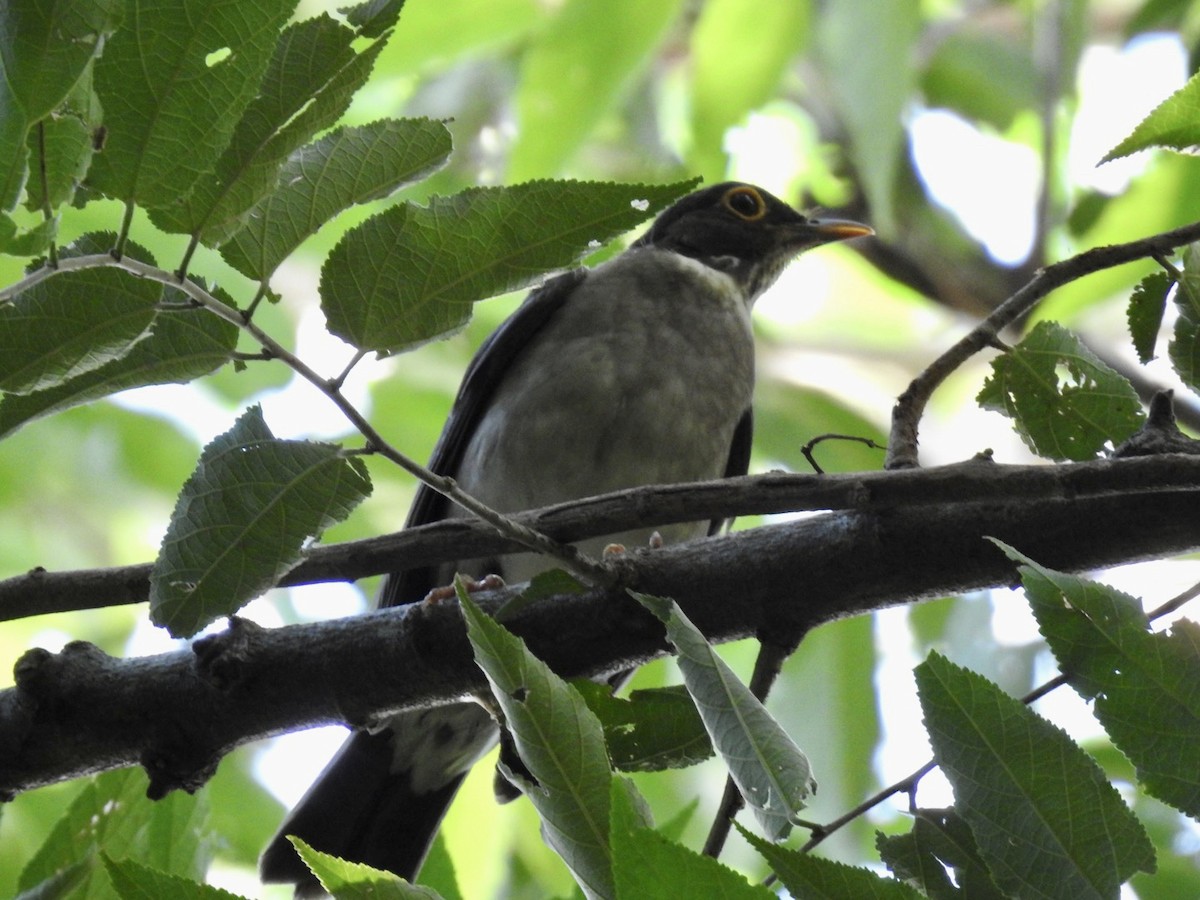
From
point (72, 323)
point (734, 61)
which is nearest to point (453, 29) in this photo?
point (734, 61)

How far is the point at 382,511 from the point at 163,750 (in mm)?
3207

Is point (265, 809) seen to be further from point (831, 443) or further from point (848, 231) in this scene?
point (848, 231)

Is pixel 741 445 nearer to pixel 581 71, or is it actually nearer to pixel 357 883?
pixel 581 71

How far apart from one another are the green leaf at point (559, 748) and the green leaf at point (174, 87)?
67 centimetres

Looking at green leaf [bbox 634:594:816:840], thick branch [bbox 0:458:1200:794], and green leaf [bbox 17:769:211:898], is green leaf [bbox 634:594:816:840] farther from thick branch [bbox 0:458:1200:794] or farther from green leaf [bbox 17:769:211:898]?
green leaf [bbox 17:769:211:898]

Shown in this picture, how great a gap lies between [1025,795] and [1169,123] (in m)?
0.96

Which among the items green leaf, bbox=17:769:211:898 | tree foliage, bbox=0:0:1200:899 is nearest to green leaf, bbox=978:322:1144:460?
tree foliage, bbox=0:0:1200:899

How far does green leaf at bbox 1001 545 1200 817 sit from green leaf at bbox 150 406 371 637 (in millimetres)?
999

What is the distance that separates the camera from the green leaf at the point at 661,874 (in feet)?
4.57

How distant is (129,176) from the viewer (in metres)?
1.87

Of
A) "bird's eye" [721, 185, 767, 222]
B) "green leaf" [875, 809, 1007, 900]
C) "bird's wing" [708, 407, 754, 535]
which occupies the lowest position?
"green leaf" [875, 809, 1007, 900]

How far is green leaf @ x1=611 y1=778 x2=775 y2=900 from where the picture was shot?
1392 mm

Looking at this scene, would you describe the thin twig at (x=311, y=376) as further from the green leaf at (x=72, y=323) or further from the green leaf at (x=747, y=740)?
the green leaf at (x=747, y=740)

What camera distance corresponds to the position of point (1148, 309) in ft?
7.25
